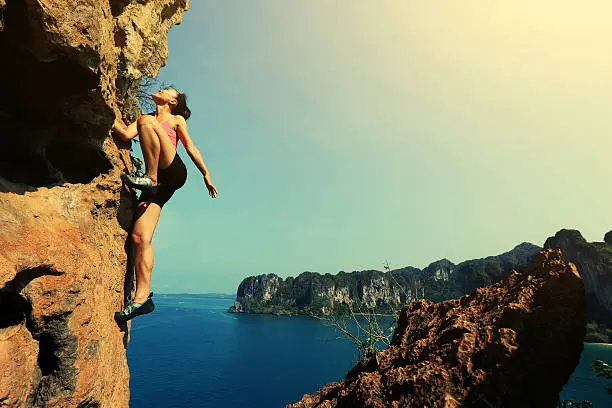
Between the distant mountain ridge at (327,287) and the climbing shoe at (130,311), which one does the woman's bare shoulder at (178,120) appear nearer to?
the climbing shoe at (130,311)

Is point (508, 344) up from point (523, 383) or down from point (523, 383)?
up

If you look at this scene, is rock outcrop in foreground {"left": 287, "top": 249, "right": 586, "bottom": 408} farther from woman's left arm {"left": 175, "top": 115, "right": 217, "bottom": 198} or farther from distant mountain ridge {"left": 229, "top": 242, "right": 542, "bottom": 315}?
distant mountain ridge {"left": 229, "top": 242, "right": 542, "bottom": 315}

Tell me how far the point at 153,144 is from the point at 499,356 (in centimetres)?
462

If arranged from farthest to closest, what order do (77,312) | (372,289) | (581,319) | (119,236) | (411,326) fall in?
1. (372,289)
2. (411,326)
3. (119,236)
4. (581,319)
5. (77,312)

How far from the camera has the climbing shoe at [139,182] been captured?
154 inches

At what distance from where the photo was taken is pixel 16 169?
10.1ft

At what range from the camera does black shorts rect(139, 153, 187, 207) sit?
4160 millimetres

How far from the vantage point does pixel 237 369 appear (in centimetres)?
6116

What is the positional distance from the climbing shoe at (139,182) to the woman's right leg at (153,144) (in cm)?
8

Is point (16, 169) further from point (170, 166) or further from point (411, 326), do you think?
point (411, 326)

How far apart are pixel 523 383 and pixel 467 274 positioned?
182 m

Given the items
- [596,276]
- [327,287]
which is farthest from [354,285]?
[596,276]

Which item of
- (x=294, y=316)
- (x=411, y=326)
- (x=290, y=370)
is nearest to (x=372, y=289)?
(x=294, y=316)

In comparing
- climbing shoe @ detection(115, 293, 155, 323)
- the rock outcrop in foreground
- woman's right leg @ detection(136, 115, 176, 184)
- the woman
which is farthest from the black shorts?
the rock outcrop in foreground
